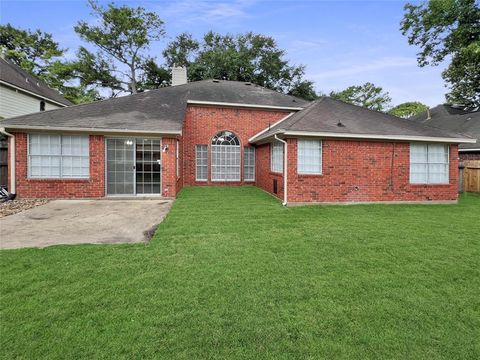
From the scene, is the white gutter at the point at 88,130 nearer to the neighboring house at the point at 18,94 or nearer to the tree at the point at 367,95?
the neighboring house at the point at 18,94

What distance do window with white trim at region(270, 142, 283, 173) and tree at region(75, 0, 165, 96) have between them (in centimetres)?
2196

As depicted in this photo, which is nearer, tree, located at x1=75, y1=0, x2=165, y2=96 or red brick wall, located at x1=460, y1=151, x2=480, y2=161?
red brick wall, located at x1=460, y1=151, x2=480, y2=161

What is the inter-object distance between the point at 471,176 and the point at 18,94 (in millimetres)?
25192

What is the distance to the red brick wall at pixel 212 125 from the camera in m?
14.9

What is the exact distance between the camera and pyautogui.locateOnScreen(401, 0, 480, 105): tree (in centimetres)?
1839

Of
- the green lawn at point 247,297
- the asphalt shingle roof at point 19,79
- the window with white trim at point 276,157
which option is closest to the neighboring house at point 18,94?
the asphalt shingle roof at point 19,79

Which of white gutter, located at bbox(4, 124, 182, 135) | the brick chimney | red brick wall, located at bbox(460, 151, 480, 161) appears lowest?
red brick wall, located at bbox(460, 151, 480, 161)

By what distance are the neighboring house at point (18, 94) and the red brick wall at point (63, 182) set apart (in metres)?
7.51

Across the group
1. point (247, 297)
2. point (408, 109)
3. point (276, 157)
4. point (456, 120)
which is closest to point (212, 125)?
point (276, 157)

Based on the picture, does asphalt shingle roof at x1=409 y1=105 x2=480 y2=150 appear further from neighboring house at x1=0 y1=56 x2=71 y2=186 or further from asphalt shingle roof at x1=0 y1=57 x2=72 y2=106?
asphalt shingle roof at x1=0 y1=57 x2=72 y2=106

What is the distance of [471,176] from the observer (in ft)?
45.3

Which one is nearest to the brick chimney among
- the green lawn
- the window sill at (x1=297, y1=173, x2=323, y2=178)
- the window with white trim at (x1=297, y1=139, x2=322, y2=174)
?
the window with white trim at (x1=297, y1=139, x2=322, y2=174)

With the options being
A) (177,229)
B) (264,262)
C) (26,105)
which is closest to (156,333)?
(264,262)

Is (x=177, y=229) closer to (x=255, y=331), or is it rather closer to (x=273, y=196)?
(x=255, y=331)
